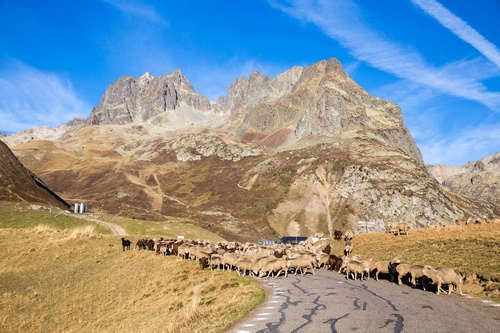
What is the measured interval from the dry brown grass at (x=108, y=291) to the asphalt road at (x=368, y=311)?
162 centimetres

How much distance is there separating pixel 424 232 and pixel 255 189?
154m

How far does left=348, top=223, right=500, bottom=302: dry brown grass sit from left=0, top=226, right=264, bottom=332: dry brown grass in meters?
14.3


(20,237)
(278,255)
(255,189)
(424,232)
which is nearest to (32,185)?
(20,237)

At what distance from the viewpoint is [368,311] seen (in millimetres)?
16547

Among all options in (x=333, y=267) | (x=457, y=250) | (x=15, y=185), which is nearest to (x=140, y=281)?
(x=333, y=267)

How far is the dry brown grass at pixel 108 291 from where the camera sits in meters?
19.4

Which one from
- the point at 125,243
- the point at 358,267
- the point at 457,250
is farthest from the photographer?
the point at 125,243

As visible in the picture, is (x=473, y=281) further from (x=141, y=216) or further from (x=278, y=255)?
(x=141, y=216)

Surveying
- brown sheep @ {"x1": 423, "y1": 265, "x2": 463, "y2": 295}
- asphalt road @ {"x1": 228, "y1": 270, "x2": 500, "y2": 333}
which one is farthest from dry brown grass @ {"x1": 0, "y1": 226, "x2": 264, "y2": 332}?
brown sheep @ {"x1": 423, "y1": 265, "x2": 463, "y2": 295}

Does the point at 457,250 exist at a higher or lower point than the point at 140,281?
higher

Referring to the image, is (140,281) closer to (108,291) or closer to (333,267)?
(108,291)

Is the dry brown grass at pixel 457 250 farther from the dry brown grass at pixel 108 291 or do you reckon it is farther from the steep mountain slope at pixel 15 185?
the steep mountain slope at pixel 15 185

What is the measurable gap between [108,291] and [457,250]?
30.2 m

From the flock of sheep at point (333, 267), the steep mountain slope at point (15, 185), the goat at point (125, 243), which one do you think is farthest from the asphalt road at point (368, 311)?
the steep mountain slope at point (15, 185)
